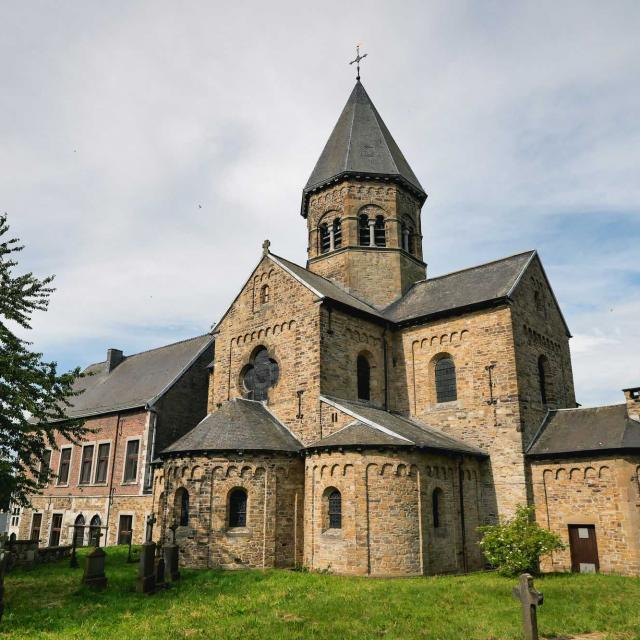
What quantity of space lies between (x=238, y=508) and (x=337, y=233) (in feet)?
50.7

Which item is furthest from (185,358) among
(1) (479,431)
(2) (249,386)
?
(1) (479,431)

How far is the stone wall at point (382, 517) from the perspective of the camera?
57.9 feet

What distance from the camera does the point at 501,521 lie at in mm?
20828

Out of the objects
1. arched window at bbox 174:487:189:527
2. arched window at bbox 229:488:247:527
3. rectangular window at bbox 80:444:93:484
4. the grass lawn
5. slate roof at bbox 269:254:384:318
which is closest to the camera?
the grass lawn

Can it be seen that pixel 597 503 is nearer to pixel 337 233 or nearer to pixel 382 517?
pixel 382 517

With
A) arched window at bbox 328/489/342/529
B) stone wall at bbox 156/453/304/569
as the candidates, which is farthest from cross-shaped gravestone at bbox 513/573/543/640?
stone wall at bbox 156/453/304/569

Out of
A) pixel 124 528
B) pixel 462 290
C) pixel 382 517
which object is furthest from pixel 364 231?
pixel 124 528

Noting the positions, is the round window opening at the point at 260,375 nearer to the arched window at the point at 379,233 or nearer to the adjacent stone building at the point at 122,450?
the adjacent stone building at the point at 122,450

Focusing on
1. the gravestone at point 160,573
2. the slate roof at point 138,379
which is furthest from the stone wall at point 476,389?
the slate roof at point 138,379

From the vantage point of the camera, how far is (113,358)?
1484 inches

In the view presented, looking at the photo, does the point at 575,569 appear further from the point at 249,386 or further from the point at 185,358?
the point at 185,358

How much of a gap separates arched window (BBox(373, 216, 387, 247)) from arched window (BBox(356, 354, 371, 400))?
745 centimetres

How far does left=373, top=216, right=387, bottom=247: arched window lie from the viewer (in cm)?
2955

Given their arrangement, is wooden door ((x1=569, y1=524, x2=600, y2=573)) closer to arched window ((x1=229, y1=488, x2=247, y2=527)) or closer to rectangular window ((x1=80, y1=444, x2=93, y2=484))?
arched window ((x1=229, y1=488, x2=247, y2=527))
